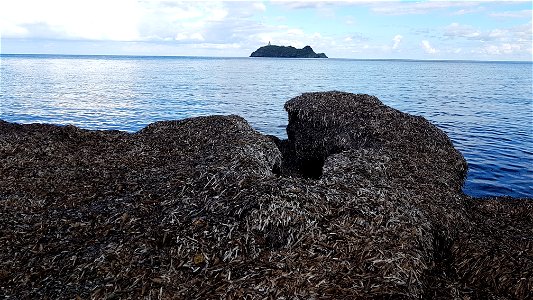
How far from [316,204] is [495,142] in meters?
31.2

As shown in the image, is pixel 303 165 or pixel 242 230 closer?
pixel 242 230

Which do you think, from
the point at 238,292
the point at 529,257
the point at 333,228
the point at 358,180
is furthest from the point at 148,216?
the point at 529,257

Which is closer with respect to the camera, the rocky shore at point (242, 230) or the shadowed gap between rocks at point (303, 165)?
the rocky shore at point (242, 230)

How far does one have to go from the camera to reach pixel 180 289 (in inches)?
297

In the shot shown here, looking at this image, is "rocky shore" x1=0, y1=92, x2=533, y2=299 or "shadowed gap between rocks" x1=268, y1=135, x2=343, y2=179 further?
"shadowed gap between rocks" x1=268, y1=135, x2=343, y2=179

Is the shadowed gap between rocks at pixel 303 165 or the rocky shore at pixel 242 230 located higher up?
the rocky shore at pixel 242 230

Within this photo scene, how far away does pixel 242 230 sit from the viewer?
8930mm

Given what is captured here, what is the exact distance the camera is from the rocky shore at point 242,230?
7.82 m

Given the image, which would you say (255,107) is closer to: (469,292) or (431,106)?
(431,106)

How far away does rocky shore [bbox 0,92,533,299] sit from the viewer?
7824 mm

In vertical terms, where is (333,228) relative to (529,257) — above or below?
above

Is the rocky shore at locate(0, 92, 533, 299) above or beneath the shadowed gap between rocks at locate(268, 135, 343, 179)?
above

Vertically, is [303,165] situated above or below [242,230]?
below

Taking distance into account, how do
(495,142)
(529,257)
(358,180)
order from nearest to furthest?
(529,257)
(358,180)
(495,142)
